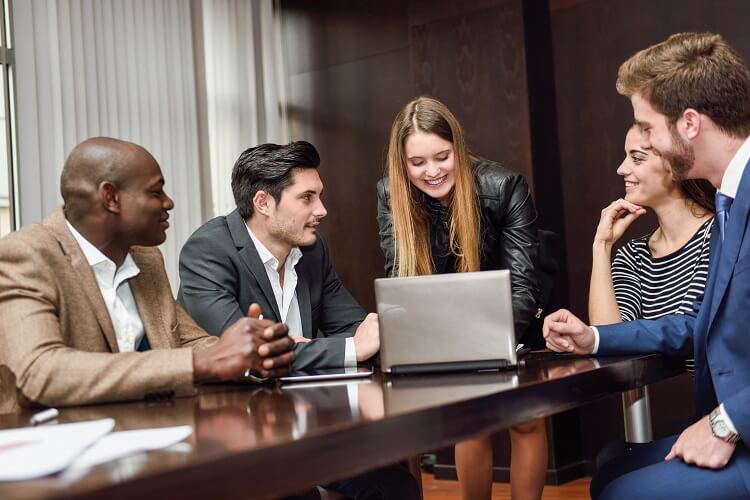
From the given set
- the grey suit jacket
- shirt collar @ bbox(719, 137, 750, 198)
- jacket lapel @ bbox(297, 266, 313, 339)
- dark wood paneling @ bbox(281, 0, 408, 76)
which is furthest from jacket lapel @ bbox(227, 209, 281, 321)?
dark wood paneling @ bbox(281, 0, 408, 76)

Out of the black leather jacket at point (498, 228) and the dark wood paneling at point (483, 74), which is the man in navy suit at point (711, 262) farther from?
the dark wood paneling at point (483, 74)

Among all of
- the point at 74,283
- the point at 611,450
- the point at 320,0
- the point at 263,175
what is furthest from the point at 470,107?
the point at 74,283

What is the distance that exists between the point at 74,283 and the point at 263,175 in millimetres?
1204

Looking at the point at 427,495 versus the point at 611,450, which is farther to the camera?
the point at 427,495

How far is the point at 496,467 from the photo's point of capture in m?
4.65

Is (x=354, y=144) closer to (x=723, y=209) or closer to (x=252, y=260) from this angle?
(x=252, y=260)

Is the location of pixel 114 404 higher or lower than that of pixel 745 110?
lower

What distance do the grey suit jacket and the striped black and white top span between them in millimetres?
838

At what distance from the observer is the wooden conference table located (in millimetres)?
990

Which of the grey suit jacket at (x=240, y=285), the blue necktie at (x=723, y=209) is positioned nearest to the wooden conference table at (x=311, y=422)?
the blue necktie at (x=723, y=209)

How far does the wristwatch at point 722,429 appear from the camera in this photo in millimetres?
1699

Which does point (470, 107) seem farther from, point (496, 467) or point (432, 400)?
point (432, 400)

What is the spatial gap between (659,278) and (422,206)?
0.85 metres

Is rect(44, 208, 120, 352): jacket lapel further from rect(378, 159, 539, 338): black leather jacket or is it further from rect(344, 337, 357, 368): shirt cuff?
rect(378, 159, 539, 338): black leather jacket
